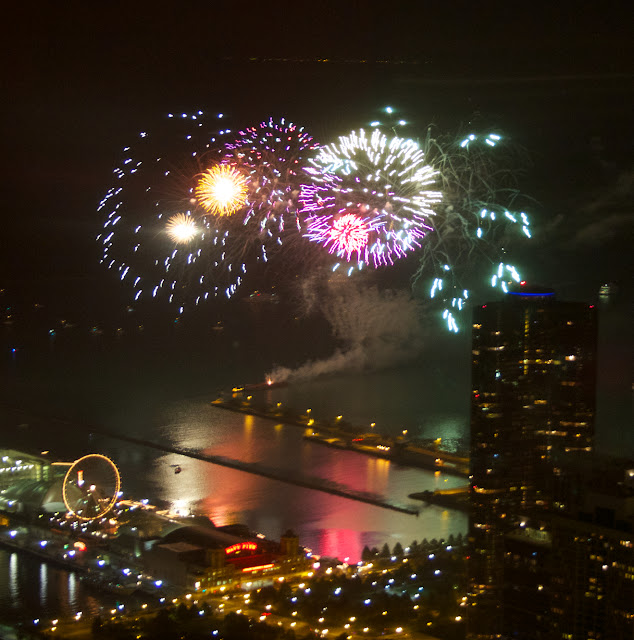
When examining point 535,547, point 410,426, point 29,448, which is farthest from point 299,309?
point 535,547

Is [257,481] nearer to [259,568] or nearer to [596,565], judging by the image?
[259,568]

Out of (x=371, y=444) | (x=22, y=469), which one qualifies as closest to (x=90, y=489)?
(x=22, y=469)

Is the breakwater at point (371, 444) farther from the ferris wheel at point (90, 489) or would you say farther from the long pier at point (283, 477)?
the ferris wheel at point (90, 489)

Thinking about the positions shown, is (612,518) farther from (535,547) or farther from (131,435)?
(131,435)

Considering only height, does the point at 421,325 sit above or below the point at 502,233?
below

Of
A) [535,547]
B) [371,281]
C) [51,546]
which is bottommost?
[51,546]

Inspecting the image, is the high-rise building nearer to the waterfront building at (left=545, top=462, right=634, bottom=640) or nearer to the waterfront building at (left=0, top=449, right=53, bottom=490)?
the waterfront building at (left=545, top=462, right=634, bottom=640)

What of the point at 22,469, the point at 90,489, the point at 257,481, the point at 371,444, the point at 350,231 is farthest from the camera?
the point at 371,444

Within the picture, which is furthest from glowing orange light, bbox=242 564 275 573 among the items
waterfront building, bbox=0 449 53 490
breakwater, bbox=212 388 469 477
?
breakwater, bbox=212 388 469 477
